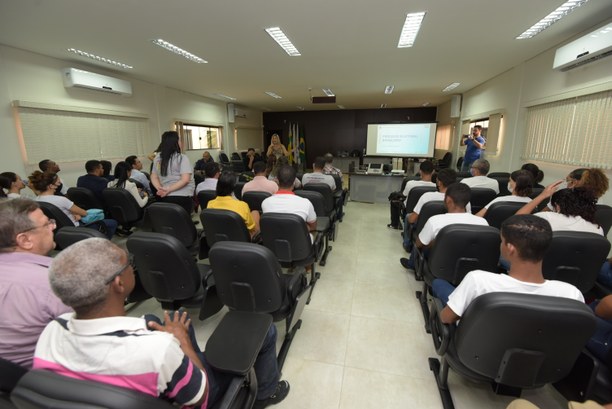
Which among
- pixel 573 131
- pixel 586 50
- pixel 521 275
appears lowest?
pixel 521 275

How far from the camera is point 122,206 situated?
3.77 meters

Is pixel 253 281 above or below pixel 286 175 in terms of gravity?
below

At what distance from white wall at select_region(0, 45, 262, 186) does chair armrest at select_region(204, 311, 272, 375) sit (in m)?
5.21

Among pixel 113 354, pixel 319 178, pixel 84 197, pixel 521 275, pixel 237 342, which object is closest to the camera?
pixel 113 354

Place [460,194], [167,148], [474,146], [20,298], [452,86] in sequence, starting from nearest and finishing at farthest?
[20,298] → [460,194] → [167,148] → [474,146] → [452,86]

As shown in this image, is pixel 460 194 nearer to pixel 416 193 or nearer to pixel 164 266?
pixel 416 193

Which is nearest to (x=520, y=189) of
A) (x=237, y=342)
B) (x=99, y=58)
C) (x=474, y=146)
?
(x=237, y=342)

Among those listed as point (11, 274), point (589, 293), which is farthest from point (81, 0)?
point (589, 293)

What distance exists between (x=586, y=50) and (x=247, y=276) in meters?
4.60

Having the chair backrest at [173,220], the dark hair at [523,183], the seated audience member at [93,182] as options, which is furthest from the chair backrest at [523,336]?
the seated audience member at [93,182]

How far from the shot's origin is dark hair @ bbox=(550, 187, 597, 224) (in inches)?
74.5

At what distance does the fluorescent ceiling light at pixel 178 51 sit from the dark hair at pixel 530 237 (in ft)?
15.3

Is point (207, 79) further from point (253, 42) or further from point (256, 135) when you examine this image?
point (256, 135)

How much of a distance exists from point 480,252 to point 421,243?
50 centimetres
